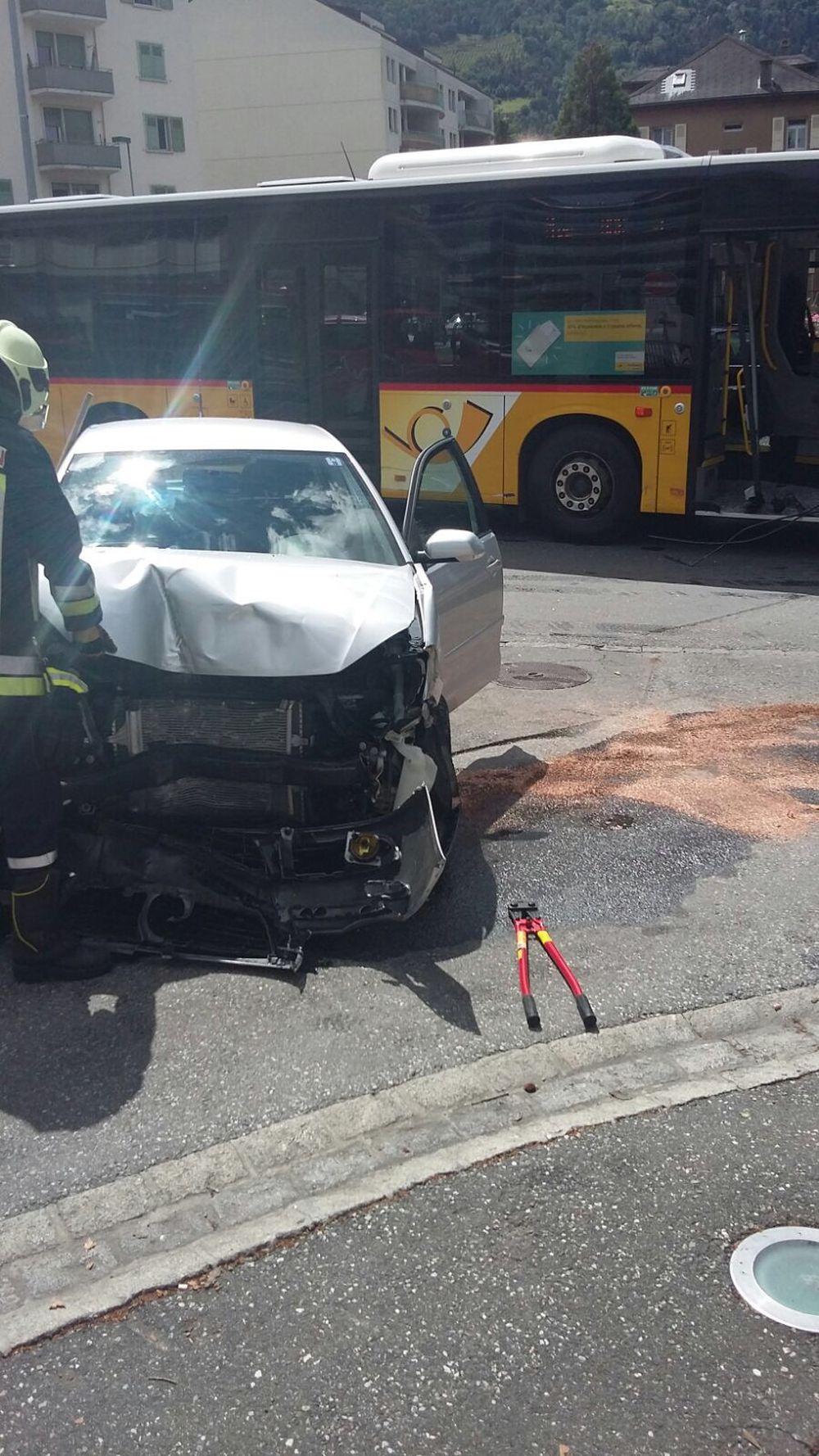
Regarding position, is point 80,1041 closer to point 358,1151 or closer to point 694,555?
point 358,1151

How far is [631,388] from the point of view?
12234 mm

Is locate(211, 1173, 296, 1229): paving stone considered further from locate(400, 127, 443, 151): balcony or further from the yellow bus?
locate(400, 127, 443, 151): balcony

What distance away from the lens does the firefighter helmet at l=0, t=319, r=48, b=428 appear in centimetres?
419

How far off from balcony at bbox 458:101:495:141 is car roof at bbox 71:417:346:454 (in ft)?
310

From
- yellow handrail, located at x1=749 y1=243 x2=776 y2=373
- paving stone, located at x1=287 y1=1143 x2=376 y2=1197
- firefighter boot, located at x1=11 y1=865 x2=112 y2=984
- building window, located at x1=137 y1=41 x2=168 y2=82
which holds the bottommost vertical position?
paving stone, located at x1=287 y1=1143 x2=376 y2=1197

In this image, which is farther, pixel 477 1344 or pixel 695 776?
pixel 695 776

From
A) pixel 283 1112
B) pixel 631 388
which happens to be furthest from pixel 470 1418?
pixel 631 388

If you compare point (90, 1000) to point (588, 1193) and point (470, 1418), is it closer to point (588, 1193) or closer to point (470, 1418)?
point (588, 1193)

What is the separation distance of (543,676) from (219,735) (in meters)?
4.20

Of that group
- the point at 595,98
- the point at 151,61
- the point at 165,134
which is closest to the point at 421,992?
the point at 165,134

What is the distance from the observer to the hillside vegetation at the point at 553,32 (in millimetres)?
158500

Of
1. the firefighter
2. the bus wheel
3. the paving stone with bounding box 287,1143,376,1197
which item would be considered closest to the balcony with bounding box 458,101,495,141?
the bus wheel

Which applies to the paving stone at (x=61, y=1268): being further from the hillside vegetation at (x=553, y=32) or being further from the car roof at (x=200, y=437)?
the hillside vegetation at (x=553, y=32)

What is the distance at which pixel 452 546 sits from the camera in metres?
5.64
